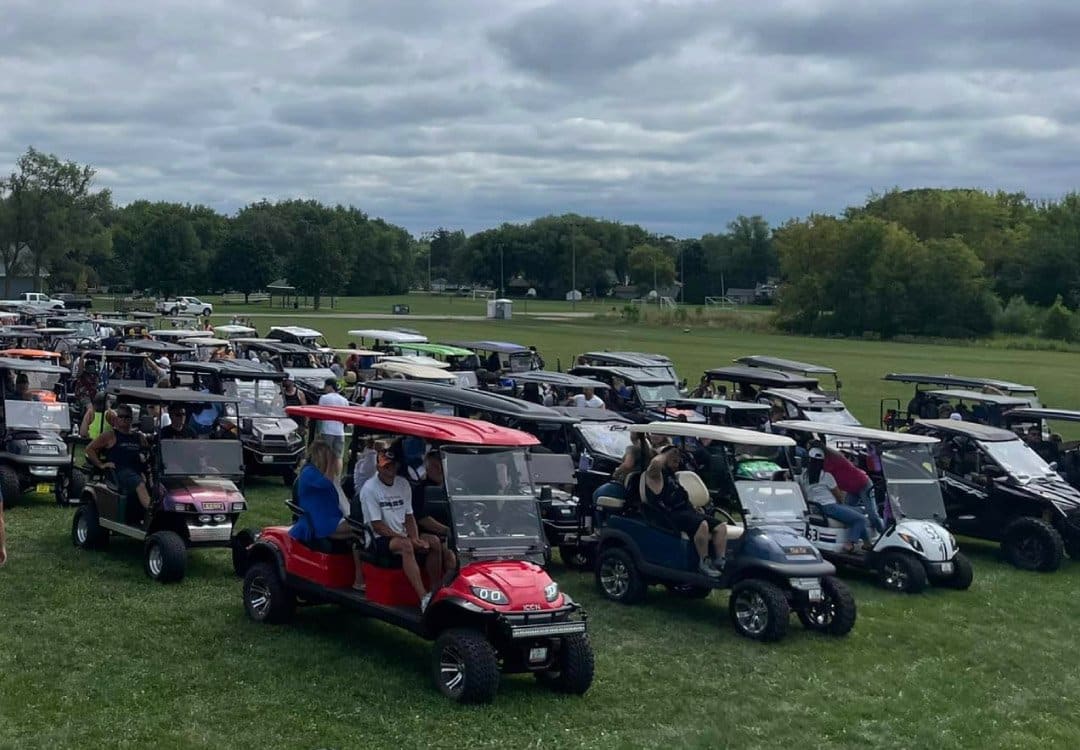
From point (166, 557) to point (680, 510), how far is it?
5465 mm

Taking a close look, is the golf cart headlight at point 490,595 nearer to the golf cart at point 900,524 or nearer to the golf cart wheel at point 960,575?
the golf cart at point 900,524

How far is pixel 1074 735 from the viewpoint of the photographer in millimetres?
10055

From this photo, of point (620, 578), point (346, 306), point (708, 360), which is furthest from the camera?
point (346, 306)

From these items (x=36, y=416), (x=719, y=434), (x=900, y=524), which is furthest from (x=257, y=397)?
(x=900, y=524)

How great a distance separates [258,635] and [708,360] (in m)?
44.1

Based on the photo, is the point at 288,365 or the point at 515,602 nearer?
the point at 515,602

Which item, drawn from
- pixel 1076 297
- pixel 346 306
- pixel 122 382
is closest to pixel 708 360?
pixel 122 382

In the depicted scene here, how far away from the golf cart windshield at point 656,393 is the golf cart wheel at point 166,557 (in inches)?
542

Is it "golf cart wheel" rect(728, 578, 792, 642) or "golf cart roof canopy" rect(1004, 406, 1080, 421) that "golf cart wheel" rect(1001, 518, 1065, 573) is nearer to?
"golf cart roof canopy" rect(1004, 406, 1080, 421)

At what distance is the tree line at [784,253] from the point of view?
287 ft

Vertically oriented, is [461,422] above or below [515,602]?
above

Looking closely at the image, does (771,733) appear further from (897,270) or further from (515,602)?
(897,270)

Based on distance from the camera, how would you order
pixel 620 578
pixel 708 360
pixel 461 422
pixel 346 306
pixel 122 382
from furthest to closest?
pixel 346 306, pixel 708 360, pixel 122 382, pixel 620 578, pixel 461 422

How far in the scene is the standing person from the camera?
1530 centimetres
